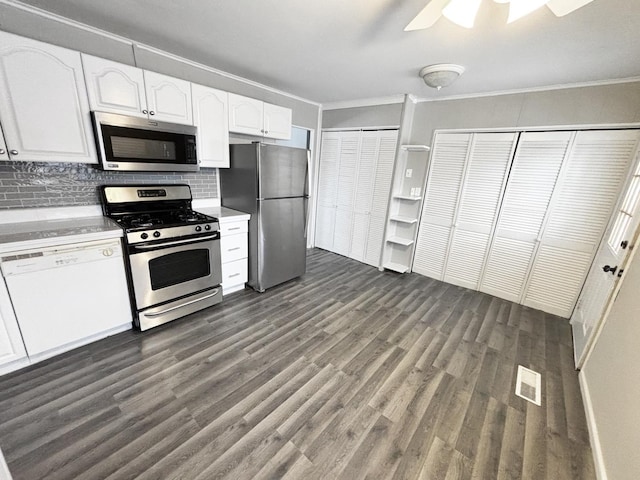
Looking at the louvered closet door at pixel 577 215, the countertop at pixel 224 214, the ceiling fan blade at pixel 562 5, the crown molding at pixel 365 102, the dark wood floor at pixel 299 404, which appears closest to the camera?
the ceiling fan blade at pixel 562 5

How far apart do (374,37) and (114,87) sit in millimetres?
2112

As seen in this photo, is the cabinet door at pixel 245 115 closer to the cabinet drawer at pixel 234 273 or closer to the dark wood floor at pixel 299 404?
the cabinet drawer at pixel 234 273

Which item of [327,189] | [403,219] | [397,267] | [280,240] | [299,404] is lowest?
[299,404]

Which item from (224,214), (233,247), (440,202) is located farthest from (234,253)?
(440,202)

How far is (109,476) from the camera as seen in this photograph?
1275 millimetres

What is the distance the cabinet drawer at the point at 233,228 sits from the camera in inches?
109

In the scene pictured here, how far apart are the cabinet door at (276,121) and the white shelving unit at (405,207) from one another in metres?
1.62


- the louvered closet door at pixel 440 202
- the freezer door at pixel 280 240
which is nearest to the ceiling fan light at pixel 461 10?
the freezer door at pixel 280 240

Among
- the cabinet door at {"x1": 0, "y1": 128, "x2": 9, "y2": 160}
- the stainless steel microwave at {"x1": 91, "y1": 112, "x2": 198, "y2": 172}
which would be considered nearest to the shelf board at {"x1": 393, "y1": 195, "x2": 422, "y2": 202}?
the stainless steel microwave at {"x1": 91, "y1": 112, "x2": 198, "y2": 172}

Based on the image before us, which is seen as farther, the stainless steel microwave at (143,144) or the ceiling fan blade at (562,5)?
the stainless steel microwave at (143,144)

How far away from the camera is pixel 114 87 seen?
2.07 metres

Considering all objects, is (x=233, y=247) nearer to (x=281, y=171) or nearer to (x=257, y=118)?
(x=281, y=171)

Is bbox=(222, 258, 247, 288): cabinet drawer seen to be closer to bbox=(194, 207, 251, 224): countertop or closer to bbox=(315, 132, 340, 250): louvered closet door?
bbox=(194, 207, 251, 224): countertop

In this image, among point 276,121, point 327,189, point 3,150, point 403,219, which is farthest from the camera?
point 327,189
